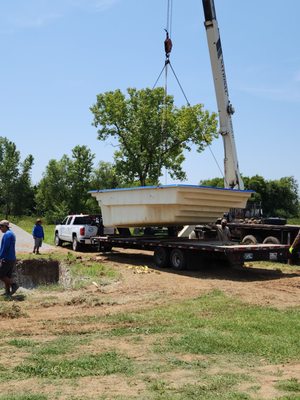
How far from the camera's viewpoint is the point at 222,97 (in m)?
19.5

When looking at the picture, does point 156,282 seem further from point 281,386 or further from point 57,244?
point 57,244

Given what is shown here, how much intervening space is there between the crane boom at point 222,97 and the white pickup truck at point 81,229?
536 cm

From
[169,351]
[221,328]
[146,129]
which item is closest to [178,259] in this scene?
[221,328]

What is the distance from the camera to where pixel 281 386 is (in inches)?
204

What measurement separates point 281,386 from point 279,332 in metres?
2.37

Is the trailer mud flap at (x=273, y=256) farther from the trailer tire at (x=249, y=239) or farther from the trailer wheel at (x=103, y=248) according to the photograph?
the trailer wheel at (x=103, y=248)

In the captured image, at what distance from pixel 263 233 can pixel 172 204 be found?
17.9 feet

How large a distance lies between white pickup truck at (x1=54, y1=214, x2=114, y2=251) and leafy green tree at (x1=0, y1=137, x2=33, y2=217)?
42444mm

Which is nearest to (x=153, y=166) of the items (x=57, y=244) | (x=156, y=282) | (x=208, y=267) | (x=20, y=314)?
(x=57, y=244)

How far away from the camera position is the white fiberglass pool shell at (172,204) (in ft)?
49.4

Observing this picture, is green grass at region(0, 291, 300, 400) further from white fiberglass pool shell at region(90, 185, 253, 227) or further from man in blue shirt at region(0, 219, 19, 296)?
white fiberglass pool shell at region(90, 185, 253, 227)

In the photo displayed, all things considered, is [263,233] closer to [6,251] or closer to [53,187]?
[6,251]

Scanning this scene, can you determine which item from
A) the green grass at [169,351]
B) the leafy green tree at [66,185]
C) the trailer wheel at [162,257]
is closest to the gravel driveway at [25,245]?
the trailer wheel at [162,257]

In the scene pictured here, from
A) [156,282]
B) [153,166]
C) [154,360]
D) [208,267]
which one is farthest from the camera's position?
[153,166]
